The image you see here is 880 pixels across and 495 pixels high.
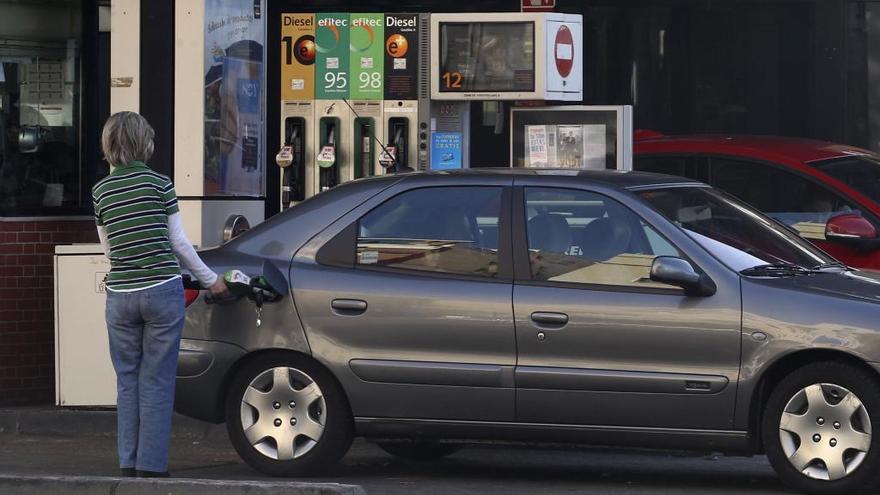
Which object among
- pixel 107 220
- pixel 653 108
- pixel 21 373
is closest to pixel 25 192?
pixel 21 373

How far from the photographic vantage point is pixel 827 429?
286 inches

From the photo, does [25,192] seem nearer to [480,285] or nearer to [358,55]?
[358,55]

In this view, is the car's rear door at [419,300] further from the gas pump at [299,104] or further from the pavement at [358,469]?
the gas pump at [299,104]

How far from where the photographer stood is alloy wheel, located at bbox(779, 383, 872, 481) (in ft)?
23.7

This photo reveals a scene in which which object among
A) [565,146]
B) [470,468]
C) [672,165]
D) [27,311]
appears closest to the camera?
[470,468]

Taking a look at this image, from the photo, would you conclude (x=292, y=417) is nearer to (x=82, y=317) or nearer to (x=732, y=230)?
(x=732, y=230)

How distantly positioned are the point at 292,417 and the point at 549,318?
1328 millimetres

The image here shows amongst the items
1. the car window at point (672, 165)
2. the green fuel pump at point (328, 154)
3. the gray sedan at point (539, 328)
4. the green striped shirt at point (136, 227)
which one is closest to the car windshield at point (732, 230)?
the gray sedan at point (539, 328)

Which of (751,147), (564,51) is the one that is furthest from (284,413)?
(751,147)

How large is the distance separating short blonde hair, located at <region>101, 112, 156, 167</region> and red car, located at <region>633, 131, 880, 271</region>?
4.45m

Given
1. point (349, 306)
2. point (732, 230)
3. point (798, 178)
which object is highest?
point (798, 178)

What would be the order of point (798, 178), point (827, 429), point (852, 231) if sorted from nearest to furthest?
point (827, 429) < point (852, 231) < point (798, 178)

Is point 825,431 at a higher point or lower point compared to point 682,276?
lower

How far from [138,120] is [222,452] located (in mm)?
2575
